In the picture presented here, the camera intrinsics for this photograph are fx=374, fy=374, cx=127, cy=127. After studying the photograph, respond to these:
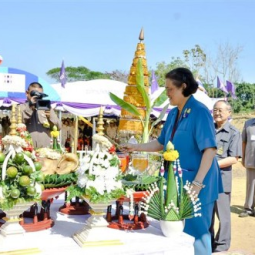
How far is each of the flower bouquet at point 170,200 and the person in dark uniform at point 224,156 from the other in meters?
1.57

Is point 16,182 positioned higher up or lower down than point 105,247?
higher up

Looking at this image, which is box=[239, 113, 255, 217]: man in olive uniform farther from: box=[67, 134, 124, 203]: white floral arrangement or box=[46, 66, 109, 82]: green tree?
box=[46, 66, 109, 82]: green tree

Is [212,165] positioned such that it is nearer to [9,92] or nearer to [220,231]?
[220,231]

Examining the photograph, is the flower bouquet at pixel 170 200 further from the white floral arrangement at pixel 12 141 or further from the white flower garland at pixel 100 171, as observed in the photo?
the white floral arrangement at pixel 12 141

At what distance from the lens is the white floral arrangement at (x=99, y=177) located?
1.46 metres

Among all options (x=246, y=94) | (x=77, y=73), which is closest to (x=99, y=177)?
(x=246, y=94)

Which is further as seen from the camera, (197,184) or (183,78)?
(183,78)

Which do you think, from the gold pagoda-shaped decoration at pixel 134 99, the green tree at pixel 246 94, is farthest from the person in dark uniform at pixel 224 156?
the green tree at pixel 246 94

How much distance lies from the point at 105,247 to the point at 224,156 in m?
1.95

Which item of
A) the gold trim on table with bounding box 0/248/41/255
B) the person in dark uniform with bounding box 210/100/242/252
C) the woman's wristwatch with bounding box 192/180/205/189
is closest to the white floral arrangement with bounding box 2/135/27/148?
the gold trim on table with bounding box 0/248/41/255

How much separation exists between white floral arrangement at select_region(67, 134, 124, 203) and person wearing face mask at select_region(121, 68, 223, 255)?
0.43m

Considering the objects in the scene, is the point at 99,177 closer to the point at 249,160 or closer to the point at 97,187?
the point at 97,187

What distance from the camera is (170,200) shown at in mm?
1611

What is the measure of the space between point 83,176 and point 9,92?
7.32 meters
